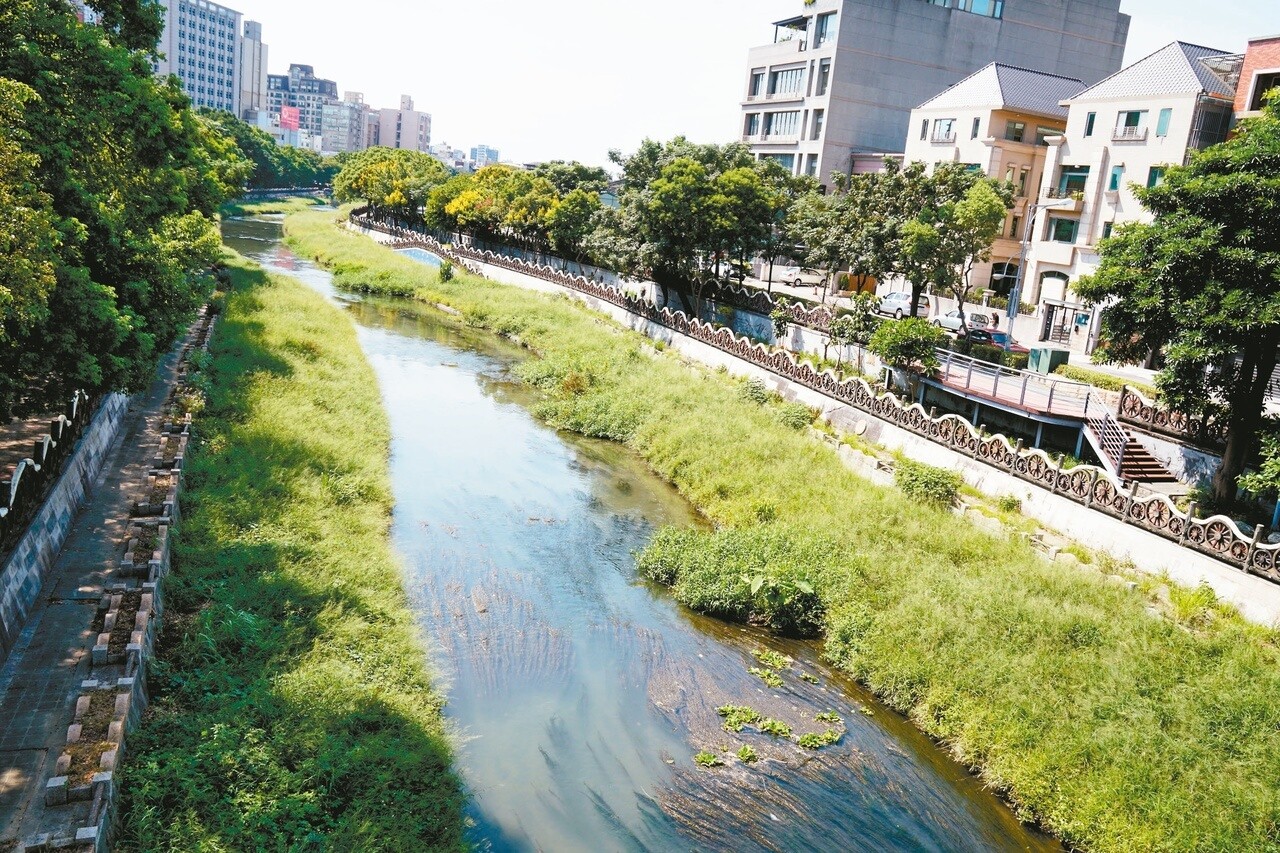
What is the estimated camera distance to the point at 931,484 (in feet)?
75.8

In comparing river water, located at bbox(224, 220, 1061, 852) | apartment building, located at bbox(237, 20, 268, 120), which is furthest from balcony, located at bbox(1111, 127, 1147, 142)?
apartment building, located at bbox(237, 20, 268, 120)

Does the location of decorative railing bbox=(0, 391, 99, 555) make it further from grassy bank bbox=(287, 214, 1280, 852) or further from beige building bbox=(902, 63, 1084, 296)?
beige building bbox=(902, 63, 1084, 296)

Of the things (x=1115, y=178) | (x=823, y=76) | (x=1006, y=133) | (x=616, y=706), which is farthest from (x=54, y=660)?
(x=823, y=76)

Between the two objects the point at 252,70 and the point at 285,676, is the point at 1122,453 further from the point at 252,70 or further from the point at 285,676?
the point at 252,70

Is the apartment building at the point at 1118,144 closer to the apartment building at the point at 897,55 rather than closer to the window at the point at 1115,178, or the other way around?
the window at the point at 1115,178

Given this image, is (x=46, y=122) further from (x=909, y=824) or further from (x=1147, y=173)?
(x=1147, y=173)

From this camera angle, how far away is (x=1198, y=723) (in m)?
14.2

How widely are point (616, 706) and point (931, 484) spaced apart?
1156 centimetres

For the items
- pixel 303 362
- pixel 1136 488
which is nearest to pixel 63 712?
pixel 1136 488

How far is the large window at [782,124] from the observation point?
6334 cm

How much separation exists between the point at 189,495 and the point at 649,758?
469 inches

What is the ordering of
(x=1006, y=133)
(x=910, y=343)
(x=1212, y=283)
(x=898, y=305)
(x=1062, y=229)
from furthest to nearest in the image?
1. (x=1006, y=133)
2. (x=898, y=305)
3. (x=1062, y=229)
4. (x=910, y=343)
5. (x=1212, y=283)

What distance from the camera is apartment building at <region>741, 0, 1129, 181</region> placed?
59.1 meters

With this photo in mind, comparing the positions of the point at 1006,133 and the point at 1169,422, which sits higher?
the point at 1006,133
